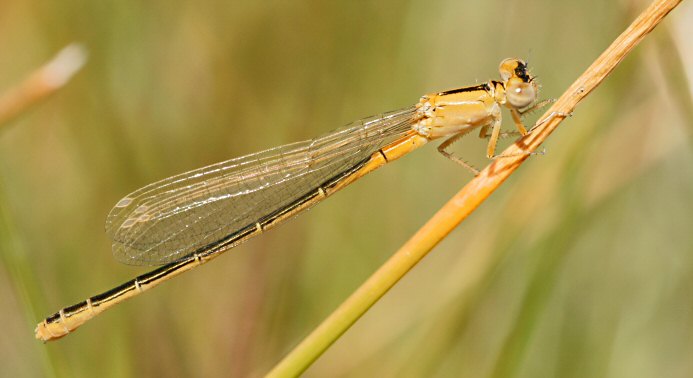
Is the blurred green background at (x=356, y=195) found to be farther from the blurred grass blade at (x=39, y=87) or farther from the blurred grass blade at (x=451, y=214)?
the blurred grass blade at (x=451, y=214)

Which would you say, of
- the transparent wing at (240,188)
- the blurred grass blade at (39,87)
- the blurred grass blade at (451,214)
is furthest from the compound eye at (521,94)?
the blurred grass blade at (39,87)

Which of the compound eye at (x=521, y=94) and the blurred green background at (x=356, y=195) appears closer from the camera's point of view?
the blurred green background at (x=356, y=195)

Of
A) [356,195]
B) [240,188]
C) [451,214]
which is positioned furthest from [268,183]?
[451,214]

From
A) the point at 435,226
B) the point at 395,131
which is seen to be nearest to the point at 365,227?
the point at 395,131

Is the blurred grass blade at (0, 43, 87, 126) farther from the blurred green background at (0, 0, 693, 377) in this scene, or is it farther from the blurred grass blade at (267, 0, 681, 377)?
the blurred grass blade at (267, 0, 681, 377)

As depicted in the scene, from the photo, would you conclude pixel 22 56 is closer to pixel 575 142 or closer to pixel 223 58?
pixel 223 58

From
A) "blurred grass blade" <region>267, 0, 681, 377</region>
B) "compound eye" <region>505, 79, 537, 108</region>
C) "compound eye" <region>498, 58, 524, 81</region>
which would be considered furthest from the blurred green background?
"blurred grass blade" <region>267, 0, 681, 377</region>
